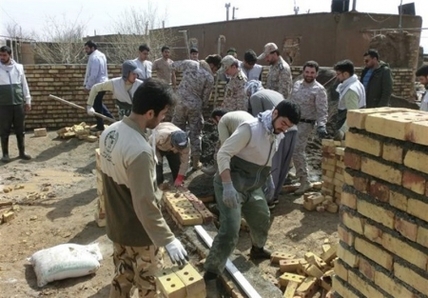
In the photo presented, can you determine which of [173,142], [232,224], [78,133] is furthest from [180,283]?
[78,133]

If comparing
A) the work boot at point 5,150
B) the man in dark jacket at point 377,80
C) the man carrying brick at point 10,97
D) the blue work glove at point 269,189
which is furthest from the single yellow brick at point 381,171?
the work boot at point 5,150

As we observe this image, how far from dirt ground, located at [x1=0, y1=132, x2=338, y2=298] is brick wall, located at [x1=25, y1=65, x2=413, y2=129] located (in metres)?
2.47

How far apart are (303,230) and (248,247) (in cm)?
73

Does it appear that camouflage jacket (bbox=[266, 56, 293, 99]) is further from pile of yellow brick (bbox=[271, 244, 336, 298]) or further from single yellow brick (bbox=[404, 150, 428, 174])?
single yellow brick (bbox=[404, 150, 428, 174])

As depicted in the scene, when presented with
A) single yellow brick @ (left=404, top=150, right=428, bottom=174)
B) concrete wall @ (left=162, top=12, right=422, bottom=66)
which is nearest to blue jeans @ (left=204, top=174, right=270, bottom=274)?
single yellow brick @ (left=404, top=150, right=428, bottom=174)

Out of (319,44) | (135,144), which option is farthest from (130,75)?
(319,44)

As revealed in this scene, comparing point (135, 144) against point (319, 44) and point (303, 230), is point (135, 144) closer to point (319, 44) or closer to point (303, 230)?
point (303, 230)

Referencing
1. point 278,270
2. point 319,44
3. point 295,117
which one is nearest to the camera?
point 295,117

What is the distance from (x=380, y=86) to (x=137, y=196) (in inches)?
180

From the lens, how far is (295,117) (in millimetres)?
3143

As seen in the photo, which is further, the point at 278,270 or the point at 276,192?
the point at 276,192

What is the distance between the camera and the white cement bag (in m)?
3.36

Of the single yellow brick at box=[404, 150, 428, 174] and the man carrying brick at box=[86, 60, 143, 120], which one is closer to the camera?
the single yellow brick at box=[404, 150, 428, 174]

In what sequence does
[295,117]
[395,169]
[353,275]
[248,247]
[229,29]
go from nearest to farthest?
[395,169] < [353,275] < [295,117] < [248,247] < [229,29]
